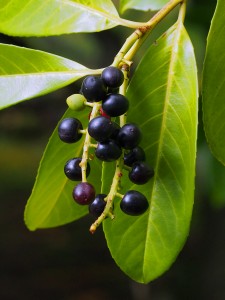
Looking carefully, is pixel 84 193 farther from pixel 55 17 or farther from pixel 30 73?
pixel 55 17

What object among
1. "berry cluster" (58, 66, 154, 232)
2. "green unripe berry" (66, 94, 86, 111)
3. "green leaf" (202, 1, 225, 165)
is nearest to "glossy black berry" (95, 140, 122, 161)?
"berry cluster" (58, 66, 154, 232)

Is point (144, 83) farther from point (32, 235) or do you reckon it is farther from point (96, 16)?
point (32, 235)

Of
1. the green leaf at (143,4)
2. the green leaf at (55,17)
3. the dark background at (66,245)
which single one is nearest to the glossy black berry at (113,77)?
the green leaf at (55,17)

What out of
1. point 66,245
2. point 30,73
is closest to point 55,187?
point 30,73

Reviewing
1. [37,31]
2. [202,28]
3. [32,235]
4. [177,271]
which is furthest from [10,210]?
[37,31]

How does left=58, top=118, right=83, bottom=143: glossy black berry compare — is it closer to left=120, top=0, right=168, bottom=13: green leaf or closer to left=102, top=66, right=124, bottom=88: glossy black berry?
left=102, top=66, right=124, bottom=88: glossy black berry

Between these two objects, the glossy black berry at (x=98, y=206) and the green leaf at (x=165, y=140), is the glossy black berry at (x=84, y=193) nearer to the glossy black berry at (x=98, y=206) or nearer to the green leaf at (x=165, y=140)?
the glossy black berry at (x=98, y=206)

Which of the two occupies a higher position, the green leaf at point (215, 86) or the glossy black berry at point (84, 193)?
the green leaf at point (215, 86)
